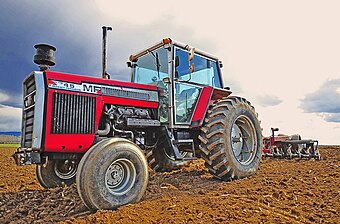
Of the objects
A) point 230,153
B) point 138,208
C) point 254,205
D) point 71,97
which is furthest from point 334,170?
point 71,97

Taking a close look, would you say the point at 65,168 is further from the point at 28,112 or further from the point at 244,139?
the point at 244,139

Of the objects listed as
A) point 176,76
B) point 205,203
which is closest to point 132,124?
point 176,76

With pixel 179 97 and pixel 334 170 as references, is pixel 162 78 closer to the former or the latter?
pixel 179 97

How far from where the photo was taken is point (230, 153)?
5562 millimetres

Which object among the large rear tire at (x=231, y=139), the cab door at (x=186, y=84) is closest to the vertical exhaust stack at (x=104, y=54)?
the cab door at (x=186, y=84)

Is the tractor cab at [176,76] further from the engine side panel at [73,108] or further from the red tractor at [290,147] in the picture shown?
the red tractor at [290,147]

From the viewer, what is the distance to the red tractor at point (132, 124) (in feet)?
13.3

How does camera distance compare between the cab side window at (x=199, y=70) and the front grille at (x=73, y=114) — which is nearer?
the front grille at (x=73, y=114)

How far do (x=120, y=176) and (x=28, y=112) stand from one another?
184 centimetres

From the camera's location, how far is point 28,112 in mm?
4629

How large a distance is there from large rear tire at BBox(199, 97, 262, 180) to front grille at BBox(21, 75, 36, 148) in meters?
2.94

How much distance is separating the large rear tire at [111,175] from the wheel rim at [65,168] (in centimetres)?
176

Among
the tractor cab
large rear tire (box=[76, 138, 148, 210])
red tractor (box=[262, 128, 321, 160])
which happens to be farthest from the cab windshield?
red tractor (box=[262, 128, 321, 160])

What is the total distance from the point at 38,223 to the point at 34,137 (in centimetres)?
122
